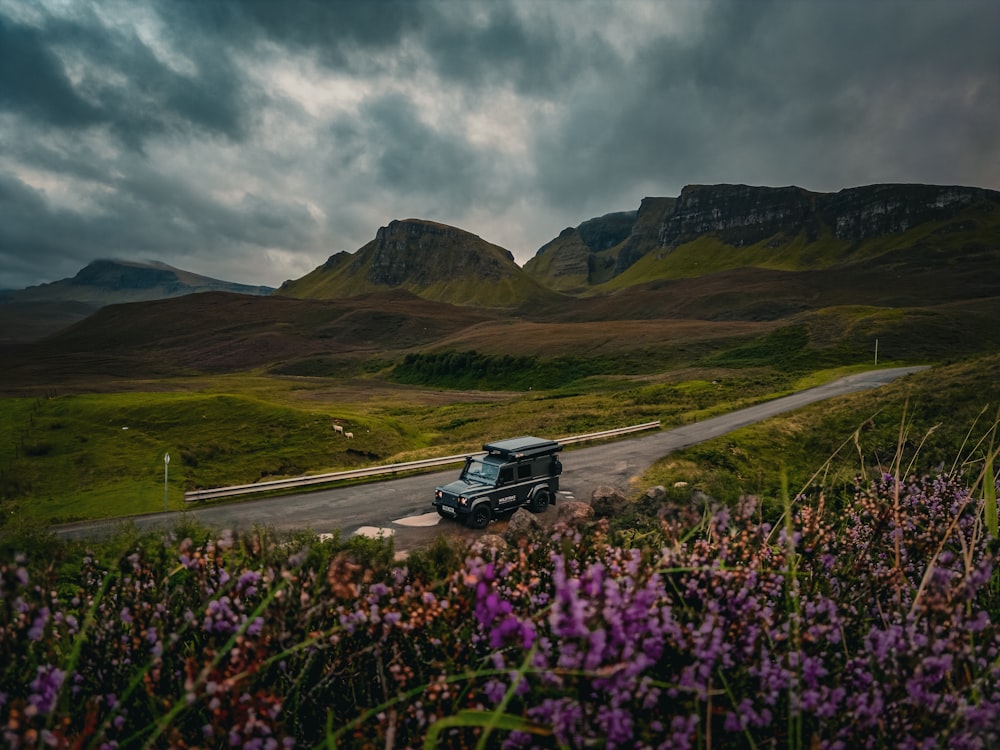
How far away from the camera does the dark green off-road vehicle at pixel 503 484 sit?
1916cm

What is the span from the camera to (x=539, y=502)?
2080 cm

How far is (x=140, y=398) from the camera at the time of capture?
41.8m

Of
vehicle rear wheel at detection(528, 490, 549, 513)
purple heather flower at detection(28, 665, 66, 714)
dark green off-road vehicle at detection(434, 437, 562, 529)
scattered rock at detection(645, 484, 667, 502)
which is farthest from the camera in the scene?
vehicle rear wheel at detection(528, 490, 549, 513)

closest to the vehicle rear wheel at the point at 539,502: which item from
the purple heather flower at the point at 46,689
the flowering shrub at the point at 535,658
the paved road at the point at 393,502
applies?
the paved road at the point at 393,502

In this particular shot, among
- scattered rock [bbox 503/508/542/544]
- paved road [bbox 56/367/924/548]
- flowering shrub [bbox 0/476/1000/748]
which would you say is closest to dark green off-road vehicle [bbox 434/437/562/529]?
paved road [bbox 56/367/924/548]

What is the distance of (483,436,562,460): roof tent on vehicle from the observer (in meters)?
20.3

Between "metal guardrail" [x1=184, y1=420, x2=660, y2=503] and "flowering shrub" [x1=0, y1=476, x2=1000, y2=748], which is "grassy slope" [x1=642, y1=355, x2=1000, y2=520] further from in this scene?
"flowering shrub" [x1=0, y1=476, x2=1000, y2=748]

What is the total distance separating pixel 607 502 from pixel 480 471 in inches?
185

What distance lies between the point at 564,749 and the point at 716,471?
25599mm

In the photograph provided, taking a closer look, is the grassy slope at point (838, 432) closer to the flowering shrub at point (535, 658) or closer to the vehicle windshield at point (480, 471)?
the vehicle windshield at point (480, 471)

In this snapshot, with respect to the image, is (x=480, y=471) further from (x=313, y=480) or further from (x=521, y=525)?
(x=313, y=480)

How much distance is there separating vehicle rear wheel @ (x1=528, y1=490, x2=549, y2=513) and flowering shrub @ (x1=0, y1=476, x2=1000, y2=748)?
16.2 metres

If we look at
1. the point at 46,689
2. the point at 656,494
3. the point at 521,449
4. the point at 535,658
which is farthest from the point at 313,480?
the point at 535,658

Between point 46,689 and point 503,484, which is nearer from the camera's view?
point 46,689
